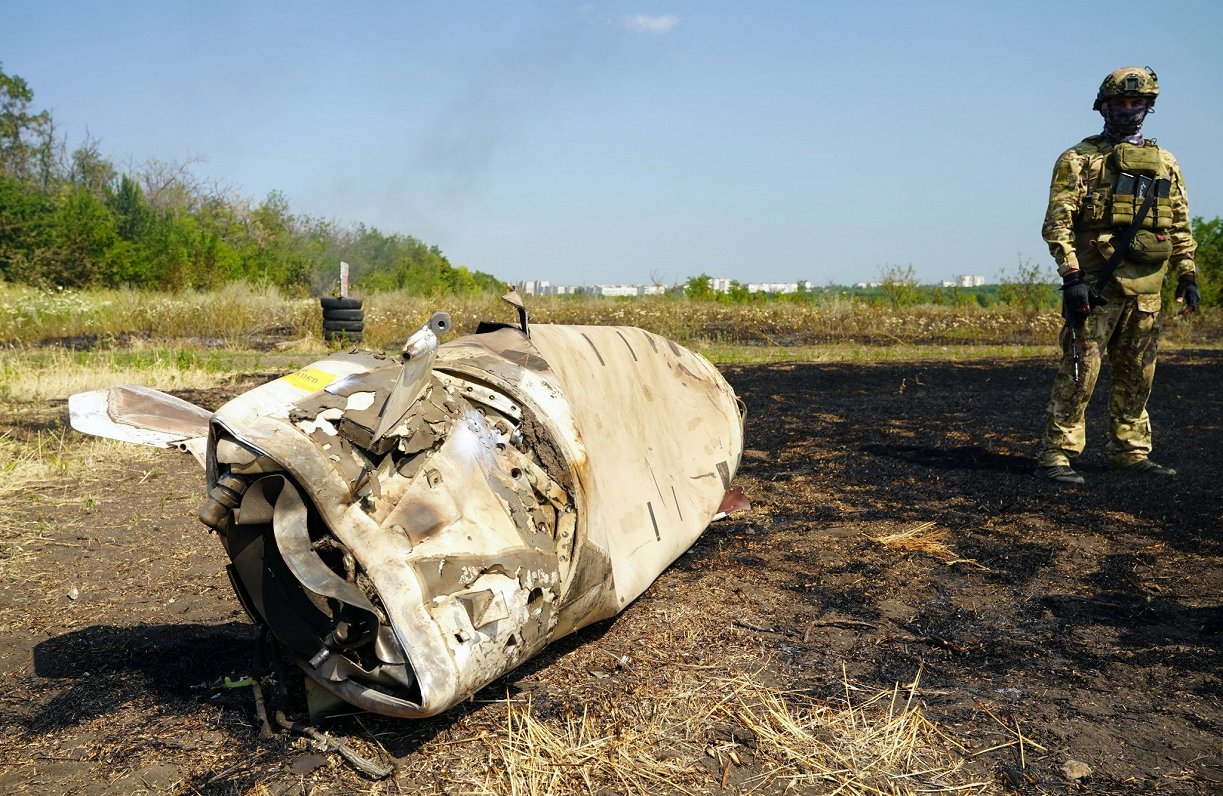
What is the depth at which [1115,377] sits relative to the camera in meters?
6.32

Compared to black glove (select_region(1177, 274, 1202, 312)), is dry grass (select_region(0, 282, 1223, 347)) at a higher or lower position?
lower

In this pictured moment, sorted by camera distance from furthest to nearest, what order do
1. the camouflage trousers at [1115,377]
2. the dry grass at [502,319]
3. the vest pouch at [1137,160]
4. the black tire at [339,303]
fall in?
1. the dry grass at [502,319]
2. the black tire at [339,303]
3. the camouflage trousers at [1115,377]
4. the vest pouch at [1137,160]

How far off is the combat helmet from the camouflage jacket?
0.34m

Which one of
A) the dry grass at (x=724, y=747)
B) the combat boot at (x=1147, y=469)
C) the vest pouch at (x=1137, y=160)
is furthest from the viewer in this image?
the combat boot at (x=1147, y=469)

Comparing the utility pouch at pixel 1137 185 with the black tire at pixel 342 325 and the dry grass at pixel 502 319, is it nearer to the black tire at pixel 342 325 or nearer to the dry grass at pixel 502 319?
the dry grass at pixel 502 319

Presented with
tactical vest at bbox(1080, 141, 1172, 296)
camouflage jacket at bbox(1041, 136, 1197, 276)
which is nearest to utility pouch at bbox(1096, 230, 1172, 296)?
tactical vest at bbox(1080, 141, 1172, 296)

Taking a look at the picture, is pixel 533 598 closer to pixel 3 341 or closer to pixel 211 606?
pixel 211 606

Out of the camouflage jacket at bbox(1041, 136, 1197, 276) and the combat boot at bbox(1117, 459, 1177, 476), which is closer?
the camouflage jacket at bbox(1041, 136, 1197, 276)

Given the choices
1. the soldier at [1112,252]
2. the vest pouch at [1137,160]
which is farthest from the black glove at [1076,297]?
the vest pouch at [1137,160]

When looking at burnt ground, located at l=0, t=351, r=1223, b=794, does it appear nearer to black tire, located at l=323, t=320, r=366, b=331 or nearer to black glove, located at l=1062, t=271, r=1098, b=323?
black glove, located at l=1062, t=271, r=1098, b=323

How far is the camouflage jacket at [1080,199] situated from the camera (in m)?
6.02

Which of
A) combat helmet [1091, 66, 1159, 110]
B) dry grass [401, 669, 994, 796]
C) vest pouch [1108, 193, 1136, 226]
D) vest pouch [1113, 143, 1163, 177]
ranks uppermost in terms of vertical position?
combat helmet [1091, 66, 1159, 110]

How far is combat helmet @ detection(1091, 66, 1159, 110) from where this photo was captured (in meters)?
5.87

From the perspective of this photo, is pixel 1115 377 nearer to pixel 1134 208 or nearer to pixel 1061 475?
pixel 1061 475
